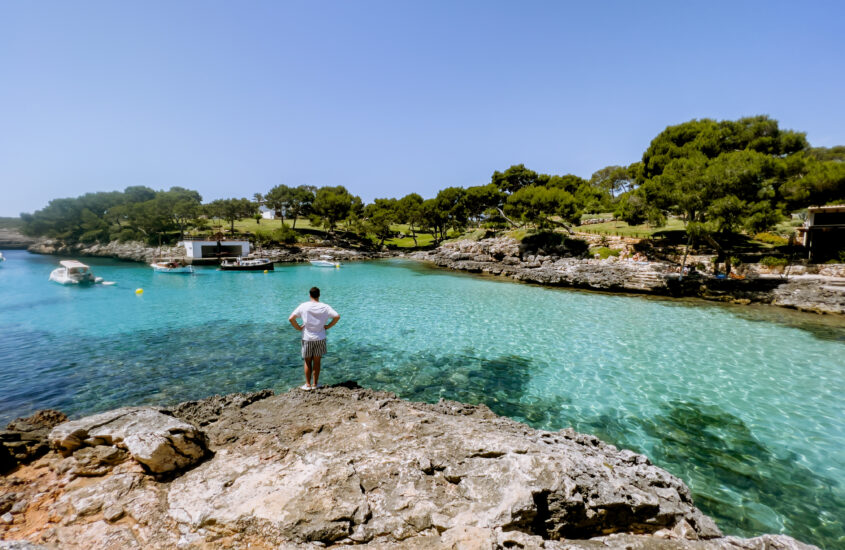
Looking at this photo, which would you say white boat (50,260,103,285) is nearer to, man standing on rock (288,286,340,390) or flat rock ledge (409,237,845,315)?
man standing on rock (288,286,340,390)

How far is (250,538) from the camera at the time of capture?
3.71 m

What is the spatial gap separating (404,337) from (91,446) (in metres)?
11.2

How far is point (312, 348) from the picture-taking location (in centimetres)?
805

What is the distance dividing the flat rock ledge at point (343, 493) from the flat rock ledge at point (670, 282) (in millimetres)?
26537

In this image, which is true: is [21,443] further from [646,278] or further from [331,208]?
[331,208]

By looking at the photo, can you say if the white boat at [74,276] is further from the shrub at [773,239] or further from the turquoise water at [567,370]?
the shrub at [773,239]

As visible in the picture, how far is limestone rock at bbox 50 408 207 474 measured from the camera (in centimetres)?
482

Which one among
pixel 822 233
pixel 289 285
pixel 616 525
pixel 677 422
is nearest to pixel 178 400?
pixel 616 525

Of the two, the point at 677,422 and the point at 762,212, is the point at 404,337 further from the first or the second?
the point at 762,212

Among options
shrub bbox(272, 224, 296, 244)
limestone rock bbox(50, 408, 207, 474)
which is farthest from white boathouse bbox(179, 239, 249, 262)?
limestone rock bbox(50, 408, 207, 474)

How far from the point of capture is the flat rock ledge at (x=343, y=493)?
3.72 meters

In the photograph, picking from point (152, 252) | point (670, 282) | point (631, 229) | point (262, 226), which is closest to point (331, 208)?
point (262, 226)

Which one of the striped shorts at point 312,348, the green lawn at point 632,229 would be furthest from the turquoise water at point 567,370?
the green lawn at point 632,229

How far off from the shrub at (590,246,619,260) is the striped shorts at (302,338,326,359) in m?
37.9
